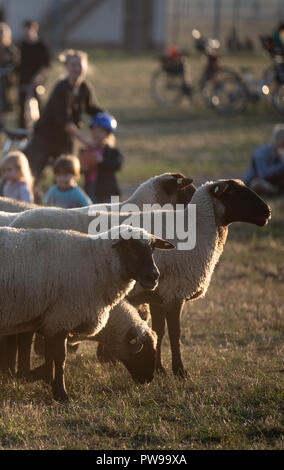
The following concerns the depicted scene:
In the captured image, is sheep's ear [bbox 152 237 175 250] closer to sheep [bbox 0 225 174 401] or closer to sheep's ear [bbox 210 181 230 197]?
sheep [bbox 0 225 174 401]

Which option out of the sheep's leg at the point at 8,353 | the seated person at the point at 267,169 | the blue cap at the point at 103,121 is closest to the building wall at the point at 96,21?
the seated person at the point at 267,169

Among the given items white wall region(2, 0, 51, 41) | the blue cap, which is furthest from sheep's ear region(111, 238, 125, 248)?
white wall region(2, 0, 51, 41)

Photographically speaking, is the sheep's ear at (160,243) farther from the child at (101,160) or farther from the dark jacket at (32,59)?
the dark jacket at (32,59)

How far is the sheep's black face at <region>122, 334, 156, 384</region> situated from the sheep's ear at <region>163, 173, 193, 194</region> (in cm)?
129

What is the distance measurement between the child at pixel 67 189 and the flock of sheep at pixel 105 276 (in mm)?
1331

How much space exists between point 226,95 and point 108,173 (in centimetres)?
1290

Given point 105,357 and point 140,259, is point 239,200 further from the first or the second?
point 105,357

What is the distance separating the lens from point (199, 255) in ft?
20.6

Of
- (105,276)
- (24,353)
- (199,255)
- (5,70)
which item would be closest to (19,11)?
(5,70)

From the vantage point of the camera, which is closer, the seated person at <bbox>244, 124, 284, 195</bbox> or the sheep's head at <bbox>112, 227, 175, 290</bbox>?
the sheep's head at <bbox>112, 227, 175, 290</bbox>

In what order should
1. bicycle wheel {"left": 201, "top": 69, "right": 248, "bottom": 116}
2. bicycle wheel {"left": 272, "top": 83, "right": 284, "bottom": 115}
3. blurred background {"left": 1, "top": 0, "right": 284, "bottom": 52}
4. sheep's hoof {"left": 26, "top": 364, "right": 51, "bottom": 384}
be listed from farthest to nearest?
blurred background {"left": 1, "top": 0, "right": 284, "bottom": 52}, bicycle wheel {"left": 201, "top": 69, "right": 248, "bottom": 116}, bicycle wheel {"left": 272, "top": 83, "right": 284, "bottom": 115}, sheep's hoof {"left": 26, "top": 364, "right": 51, "bottom": 384}

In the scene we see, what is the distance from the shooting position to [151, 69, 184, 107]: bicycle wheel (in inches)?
923

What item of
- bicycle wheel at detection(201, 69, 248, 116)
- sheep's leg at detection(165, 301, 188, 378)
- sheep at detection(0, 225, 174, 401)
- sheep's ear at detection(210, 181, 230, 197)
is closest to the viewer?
sheep at detection(0, 225, 174, 401)

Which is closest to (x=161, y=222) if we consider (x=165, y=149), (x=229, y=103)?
(x=165, y=149)
